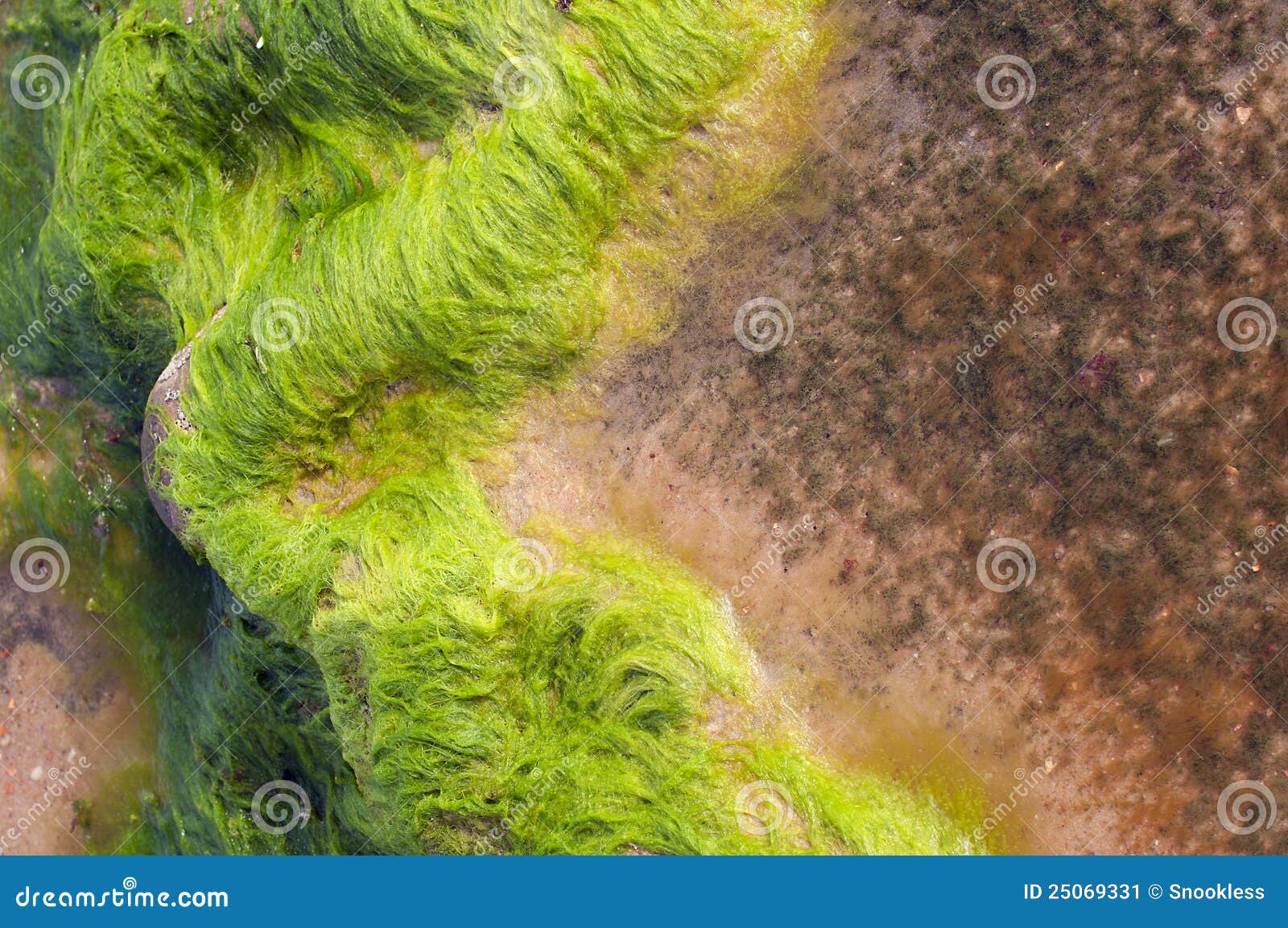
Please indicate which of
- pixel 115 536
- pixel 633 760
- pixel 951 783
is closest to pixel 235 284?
pixel 115 536

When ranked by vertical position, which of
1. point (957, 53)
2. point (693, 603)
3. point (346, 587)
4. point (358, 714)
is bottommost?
point (358, 714)

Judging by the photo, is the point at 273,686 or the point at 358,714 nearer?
the point at 358,714

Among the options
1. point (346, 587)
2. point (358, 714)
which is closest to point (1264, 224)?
point (346, 587)

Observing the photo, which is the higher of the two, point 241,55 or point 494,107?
point 494,107

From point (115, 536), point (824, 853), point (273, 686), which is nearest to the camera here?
point (824, 853)

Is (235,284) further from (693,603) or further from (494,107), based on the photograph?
(693,603)

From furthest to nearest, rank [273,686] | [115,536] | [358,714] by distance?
[115,536], [273,686], [358,714]

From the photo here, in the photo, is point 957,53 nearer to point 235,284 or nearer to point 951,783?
point 951,783
